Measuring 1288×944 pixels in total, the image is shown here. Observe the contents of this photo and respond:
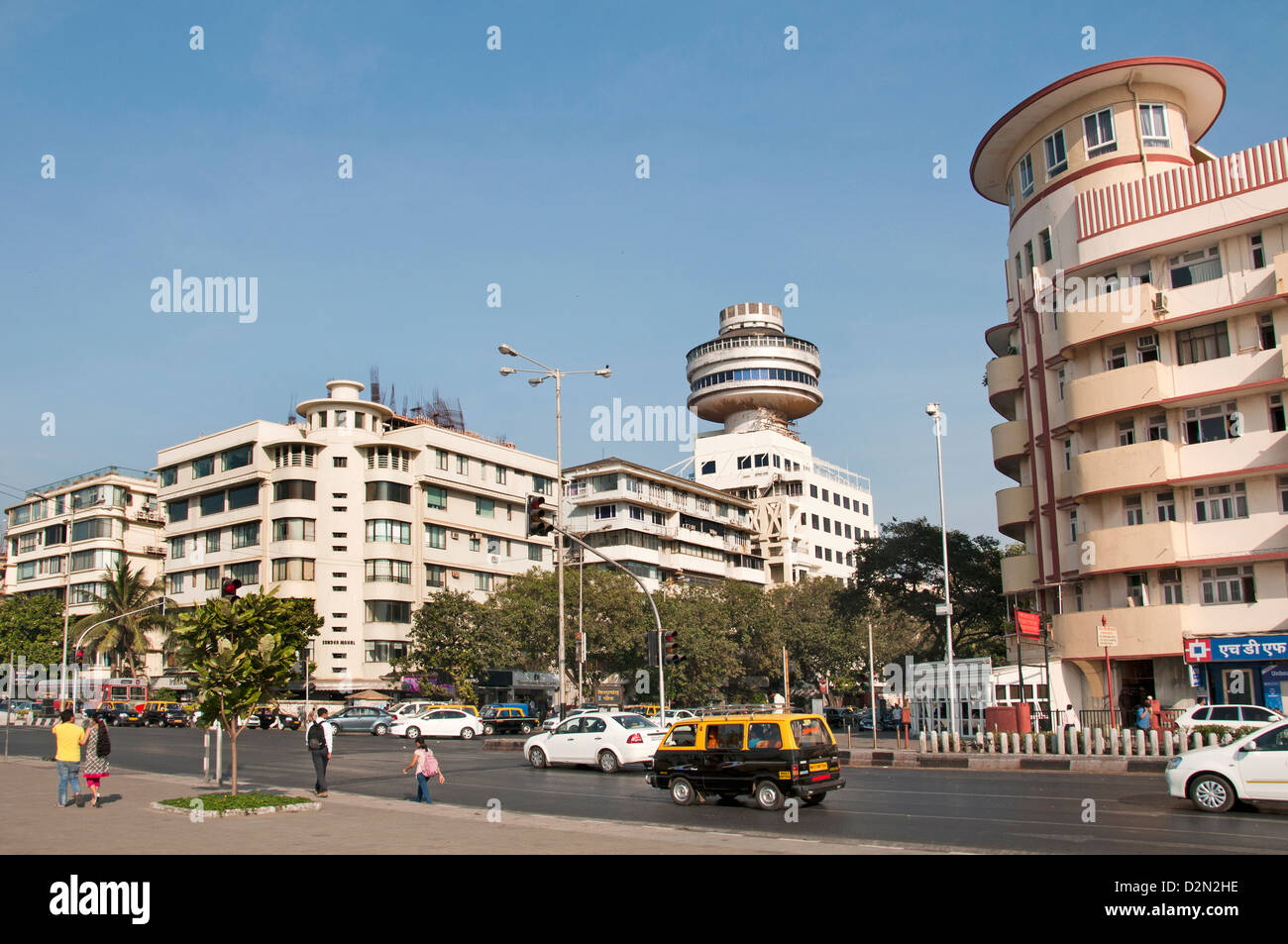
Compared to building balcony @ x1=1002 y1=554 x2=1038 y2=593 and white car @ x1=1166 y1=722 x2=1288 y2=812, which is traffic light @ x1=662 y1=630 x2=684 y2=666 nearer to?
white car @ x1=1166 y1=722 x2=1288 y2=812

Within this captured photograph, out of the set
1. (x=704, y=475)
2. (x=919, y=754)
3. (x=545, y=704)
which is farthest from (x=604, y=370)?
(x=704, y=475)

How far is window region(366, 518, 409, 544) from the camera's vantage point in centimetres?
7062

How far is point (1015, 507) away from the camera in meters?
41.2

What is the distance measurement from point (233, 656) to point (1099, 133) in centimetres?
3431

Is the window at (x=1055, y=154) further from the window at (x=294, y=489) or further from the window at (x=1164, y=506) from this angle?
the window at (x=294, y=489)

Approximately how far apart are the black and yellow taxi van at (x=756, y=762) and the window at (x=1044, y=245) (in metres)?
26.2

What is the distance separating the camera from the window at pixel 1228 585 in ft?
106

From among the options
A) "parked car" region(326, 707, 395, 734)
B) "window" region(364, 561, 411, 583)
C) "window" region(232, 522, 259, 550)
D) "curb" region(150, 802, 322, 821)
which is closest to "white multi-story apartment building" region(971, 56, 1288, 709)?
"curb" region(150, 802, 322, 821)

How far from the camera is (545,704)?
57.4 metres

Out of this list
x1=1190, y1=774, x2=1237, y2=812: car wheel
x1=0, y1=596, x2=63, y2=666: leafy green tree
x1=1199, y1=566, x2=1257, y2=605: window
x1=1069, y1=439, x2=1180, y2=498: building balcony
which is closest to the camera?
x1=1190, y1=774, x2=1237, y2=812: car wheel

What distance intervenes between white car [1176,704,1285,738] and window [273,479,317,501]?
56.3 m

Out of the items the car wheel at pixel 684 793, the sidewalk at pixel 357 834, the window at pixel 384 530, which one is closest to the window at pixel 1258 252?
the car wheel at pixel 684 793

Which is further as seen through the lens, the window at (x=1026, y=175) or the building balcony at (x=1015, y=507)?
the building balcony at (x=1015, y=507)
